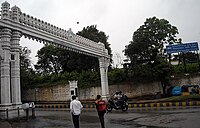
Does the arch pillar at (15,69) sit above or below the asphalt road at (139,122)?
above

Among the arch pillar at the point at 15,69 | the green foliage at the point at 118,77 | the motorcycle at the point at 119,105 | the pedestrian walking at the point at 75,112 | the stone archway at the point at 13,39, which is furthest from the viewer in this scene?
the green foliage at the point at 118,77

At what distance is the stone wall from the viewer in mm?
27969

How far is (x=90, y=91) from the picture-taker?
30.9 metres

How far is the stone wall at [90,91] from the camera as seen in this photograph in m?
28.0

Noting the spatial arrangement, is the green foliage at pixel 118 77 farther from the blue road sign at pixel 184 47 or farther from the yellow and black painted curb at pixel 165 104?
the yellow and black painted curb at pixel 165 104

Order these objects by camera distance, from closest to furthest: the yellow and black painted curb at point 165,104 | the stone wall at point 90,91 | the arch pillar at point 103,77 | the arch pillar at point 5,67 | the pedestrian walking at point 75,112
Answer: the pedestrian walking at point 75,112, the arch pillar at point 5,67, the yellow and black painted curb at point 165,104, the arch pillar at point 103,77, the stone wall at point 90,91

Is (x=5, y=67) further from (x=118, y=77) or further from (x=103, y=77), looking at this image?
(x=118, y=77)

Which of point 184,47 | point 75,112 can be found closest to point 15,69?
point 75,112

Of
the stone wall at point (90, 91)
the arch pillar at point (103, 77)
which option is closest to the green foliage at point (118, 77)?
the stone wall at point (90, 91)

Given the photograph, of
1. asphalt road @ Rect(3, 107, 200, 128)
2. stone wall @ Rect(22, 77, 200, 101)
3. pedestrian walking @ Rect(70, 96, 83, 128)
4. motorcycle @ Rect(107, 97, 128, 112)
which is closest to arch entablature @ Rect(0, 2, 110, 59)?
asphalt road @ Rect(3, 107, 200, 128)

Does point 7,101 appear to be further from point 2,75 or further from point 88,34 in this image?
point 88,34

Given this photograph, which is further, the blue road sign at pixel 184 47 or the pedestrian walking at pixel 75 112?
the blue road sign at pixel 184 47

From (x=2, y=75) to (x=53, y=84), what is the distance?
2048 cm

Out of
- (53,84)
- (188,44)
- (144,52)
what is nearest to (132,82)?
(144,52)
